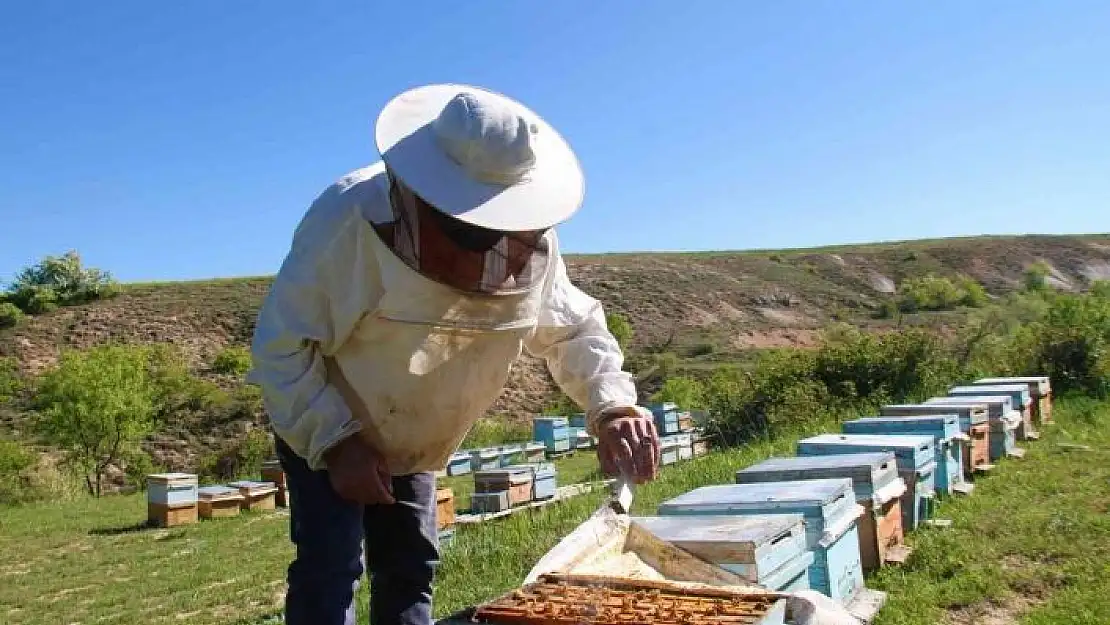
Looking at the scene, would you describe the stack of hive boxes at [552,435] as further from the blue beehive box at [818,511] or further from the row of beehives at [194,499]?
the blue beehive box at [818,511]

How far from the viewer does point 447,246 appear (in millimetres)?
1727

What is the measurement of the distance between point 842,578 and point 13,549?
9.17 meters

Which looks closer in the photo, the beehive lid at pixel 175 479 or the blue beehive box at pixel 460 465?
the beehive lid at pixel 175 479

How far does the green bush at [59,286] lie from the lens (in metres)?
32.5

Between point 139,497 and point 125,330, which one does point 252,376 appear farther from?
point 125,330

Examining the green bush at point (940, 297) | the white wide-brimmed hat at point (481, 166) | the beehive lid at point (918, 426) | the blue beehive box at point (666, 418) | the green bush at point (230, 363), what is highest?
the green bush at point (940, 297)

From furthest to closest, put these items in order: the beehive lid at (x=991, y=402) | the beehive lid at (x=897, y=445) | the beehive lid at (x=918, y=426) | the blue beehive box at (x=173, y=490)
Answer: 1. the blue beehive box at (x=173, y=490)
2. the beehive lid at (x=991, y=402)
3. the beehive lid at (x=918, y=426)
4. the beehive lid at (x=897, y=445)

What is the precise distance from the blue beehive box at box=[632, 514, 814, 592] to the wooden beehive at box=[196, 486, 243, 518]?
346 inches

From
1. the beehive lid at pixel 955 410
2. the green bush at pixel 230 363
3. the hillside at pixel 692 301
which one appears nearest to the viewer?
the beehive lid at pixel 955 410

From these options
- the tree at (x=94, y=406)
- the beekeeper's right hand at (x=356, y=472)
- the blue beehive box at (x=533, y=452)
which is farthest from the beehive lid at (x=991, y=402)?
the tree at (x=94, y=406)

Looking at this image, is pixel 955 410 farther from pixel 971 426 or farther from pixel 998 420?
pixel 998 420

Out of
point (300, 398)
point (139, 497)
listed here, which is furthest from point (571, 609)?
point (139, 497)

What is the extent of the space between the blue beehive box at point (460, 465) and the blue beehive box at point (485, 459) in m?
0.08

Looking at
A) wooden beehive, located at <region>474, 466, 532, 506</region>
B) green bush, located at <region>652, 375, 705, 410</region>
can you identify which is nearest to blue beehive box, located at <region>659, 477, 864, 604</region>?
wooden beehive, located at <region>474, 466, 532, 506</region>
